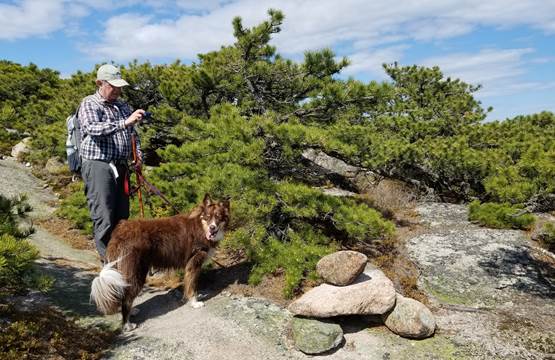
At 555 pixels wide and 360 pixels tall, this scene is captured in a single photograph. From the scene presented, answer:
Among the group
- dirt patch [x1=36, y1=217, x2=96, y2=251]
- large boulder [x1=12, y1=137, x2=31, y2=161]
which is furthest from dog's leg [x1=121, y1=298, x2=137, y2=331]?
large boulder [x1=12, y1=137, x2=31, y2=161]

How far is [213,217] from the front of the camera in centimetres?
527

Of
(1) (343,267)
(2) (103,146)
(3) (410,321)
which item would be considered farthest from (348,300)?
(2) (103,146)

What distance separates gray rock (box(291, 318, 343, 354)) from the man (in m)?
2.65

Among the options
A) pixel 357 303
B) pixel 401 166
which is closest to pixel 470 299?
pixel 357 303

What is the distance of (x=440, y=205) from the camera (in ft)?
A: 35.7

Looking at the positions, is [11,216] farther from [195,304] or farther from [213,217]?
[195,304]

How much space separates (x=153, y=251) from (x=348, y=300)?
2505 millimetres

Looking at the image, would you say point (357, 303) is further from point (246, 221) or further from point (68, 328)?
point (68, 328)

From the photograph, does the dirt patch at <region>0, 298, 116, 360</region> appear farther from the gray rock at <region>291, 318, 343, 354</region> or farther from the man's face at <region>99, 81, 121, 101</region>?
the man's face at <region>99, 81, 121, 101</region>

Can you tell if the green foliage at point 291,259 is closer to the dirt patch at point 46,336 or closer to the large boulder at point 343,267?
the large boulder at point 343,267

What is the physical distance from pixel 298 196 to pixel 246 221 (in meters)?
0.97

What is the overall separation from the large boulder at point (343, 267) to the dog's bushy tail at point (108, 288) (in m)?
2.54

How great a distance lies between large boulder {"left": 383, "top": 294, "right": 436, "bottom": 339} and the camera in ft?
16.5

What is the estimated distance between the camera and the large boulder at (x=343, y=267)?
529cm
